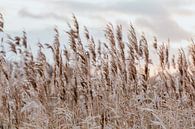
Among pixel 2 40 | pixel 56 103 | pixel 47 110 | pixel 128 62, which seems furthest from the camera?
pixel 2 40

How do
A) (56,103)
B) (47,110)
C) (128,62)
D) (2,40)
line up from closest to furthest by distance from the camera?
(47,110)
(128,62)
(56,103)
(2,40)

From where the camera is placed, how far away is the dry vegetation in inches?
163

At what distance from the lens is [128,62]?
4.32 m

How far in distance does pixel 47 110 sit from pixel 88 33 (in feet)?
3.31

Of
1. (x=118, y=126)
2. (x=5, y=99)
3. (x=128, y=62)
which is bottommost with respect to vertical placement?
(x=118, y=126)

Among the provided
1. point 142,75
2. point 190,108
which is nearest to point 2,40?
point 142,75

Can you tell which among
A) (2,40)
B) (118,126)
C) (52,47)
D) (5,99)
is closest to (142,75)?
(118,126)

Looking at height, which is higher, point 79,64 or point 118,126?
point 79,64

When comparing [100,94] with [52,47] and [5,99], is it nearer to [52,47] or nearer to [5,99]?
[52,47]

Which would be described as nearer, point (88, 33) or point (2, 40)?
point (88, 33)

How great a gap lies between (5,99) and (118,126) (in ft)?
3.72

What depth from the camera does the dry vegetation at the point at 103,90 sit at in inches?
163

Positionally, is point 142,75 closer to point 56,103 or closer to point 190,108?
point 190,108

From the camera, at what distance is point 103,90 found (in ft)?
15.3
